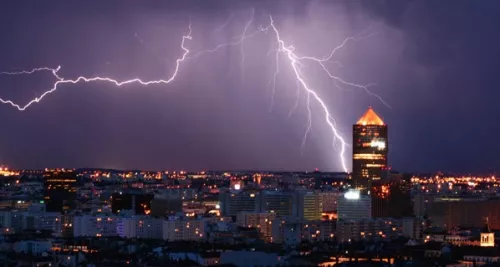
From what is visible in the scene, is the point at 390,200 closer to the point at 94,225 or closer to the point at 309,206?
the point at 309,206

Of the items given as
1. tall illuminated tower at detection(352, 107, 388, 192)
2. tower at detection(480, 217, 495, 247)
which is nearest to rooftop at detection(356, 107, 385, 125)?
tall illuminated tower at detection(352, 107, 388, 192)

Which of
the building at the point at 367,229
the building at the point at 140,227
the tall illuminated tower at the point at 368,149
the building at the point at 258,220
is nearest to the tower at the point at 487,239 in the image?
the building at the point at 367,229

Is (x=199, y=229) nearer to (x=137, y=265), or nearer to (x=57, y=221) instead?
(x=57, y=221)

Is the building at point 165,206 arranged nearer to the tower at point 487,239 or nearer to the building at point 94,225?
the building at point 94,225

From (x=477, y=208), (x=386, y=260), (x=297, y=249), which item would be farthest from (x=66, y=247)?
(x=477, y=208)

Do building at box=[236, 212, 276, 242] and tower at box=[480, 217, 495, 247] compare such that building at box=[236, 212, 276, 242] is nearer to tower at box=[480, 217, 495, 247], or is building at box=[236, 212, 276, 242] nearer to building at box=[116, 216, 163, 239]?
building at box=[116, 216, 163, 239]

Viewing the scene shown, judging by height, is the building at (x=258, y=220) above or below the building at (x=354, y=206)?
below
